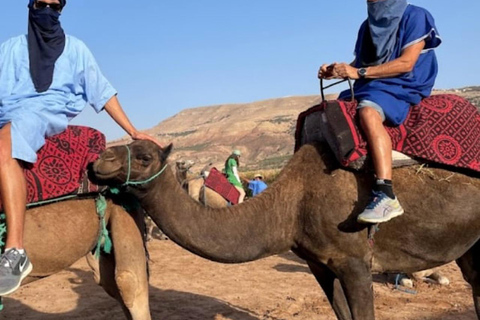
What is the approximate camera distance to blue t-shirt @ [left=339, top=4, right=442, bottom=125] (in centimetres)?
434

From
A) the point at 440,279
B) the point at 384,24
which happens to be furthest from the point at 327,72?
the point at 440,279

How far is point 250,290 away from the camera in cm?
922

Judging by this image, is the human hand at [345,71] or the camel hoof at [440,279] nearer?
the human hand at [345,71]

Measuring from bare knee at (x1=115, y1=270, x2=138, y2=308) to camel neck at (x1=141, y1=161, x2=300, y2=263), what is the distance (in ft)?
1.77

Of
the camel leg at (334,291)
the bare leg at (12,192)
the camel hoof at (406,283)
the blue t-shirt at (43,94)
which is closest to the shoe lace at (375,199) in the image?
the camel leg at (334,291)

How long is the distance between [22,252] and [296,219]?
2.06 metres

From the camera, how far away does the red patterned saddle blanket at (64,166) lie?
4039mm

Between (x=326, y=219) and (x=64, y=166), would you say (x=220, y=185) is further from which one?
(x=326, y=219)

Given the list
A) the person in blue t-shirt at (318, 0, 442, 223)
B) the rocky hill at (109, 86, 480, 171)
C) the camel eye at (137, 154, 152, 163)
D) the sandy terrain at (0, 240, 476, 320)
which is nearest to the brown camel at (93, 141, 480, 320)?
the camel eye at (137, 154, 152, 163)

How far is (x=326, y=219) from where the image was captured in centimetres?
414

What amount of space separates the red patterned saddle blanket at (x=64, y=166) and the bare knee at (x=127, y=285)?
72 centimetres

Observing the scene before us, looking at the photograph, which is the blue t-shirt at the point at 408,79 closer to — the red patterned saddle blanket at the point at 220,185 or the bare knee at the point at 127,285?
the bare knee at the point at 127,285

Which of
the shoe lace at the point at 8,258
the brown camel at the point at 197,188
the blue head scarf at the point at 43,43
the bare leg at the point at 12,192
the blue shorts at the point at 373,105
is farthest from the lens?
the brown camel at the point at 197,188

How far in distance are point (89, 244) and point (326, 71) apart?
7.95ft
